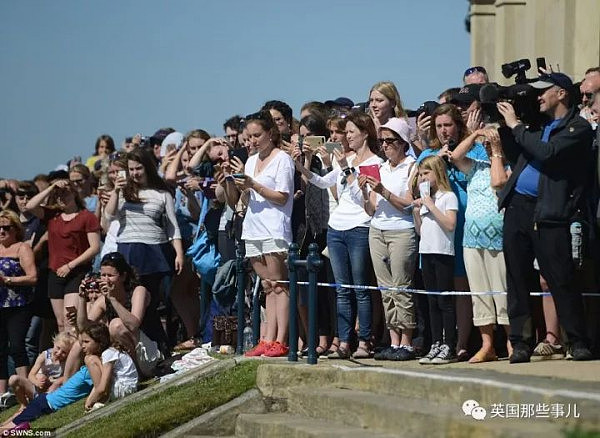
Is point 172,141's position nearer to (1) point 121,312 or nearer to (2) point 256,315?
(1) point 121,312

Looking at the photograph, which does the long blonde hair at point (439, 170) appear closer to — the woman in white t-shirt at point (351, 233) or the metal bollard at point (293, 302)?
the woman in white t-shirt at point (351, 233)

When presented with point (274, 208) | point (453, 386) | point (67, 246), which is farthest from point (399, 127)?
point (67, 246)

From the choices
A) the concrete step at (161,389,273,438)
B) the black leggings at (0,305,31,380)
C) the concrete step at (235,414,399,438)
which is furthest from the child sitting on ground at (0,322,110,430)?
the concrete step at (235,414,399,438)

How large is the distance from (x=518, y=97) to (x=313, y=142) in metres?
2.63

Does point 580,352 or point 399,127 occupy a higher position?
point 399,127

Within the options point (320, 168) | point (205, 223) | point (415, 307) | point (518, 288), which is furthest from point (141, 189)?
point (518, 288)

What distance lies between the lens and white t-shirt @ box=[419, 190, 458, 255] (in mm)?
11977

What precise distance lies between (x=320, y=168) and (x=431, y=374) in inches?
152

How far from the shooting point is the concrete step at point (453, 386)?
8305mm

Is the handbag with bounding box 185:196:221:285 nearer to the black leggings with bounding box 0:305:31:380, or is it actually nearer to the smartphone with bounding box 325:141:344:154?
the smartphone with bounding box 325:141:344:154

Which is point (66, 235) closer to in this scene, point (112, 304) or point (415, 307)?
point (112, 304)

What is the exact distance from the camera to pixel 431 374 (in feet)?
32.9

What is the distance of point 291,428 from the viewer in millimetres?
10258

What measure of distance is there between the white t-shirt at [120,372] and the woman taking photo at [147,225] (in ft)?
3.16
